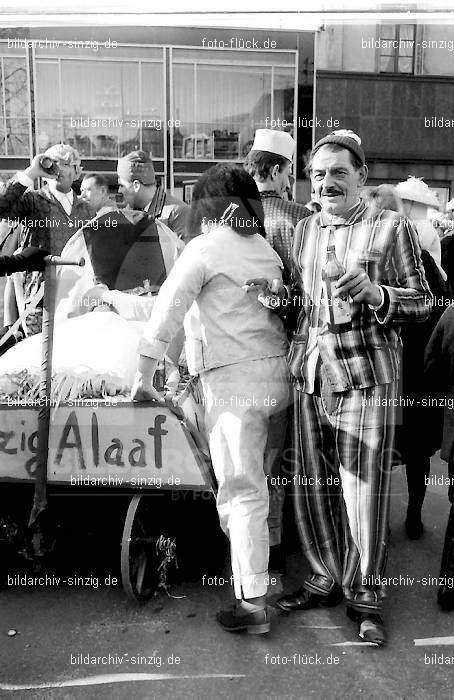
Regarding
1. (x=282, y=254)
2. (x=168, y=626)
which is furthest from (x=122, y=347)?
(x=168, y=626)

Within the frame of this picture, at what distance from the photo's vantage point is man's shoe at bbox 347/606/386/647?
2615 mm

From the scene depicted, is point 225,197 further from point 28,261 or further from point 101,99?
point 101,99

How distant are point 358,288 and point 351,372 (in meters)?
0.37

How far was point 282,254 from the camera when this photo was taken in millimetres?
3115

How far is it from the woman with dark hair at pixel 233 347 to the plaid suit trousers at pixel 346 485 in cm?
22

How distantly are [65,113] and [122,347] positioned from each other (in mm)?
3266

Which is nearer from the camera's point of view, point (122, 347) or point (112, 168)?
point (122, 347)

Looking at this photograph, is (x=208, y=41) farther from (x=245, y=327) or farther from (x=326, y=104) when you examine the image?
(x=326, y=104)

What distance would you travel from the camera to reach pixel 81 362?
2.99 metres

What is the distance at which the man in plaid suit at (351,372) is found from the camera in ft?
8.52

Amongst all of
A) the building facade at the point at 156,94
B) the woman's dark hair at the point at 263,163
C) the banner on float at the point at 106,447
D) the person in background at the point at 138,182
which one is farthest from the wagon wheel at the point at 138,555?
the building facade at the point at 156,94

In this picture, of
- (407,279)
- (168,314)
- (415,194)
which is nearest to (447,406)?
(407,279)

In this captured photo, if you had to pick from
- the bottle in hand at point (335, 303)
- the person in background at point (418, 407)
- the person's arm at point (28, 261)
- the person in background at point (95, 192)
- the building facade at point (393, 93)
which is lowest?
the person in background at point (418, 407)

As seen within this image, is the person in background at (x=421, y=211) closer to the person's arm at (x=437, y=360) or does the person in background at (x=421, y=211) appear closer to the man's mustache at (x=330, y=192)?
the person's arm at (x=437, y=360)
